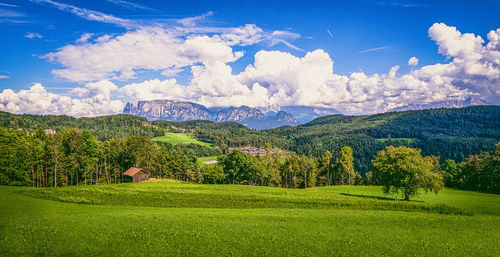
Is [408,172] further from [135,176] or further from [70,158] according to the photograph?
[70,158]

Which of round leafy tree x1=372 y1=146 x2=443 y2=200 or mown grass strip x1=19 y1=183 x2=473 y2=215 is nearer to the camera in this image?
mown grass strip x1=19 y1=183 x2=473 y2=215

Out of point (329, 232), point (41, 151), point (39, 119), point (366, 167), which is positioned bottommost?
point (366, 167)

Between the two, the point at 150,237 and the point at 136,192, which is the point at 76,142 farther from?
the point at 150,237

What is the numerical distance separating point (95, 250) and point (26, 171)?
66.2 metres

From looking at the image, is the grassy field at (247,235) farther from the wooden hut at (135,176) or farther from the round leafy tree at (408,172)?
the wooden hut at (135,176)

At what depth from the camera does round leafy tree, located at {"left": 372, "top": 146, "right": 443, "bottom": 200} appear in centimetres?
4253

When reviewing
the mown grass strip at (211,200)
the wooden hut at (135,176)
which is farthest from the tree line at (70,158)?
the mown grass strip at (211,200)

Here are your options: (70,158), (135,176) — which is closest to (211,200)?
(135,176)

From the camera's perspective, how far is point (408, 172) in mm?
43000

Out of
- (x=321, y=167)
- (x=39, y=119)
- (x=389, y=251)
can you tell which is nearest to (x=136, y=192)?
(x=389, y=251)

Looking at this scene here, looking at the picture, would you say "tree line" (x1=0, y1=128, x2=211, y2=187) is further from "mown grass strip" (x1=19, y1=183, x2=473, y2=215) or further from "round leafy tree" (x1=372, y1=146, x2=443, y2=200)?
"round leafy tree" (x1=372, y1=146, x2=443, y2=200)

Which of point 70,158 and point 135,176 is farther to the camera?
point 135,176

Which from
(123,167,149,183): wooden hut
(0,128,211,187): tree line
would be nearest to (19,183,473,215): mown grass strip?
(0,128,211,187): tree line

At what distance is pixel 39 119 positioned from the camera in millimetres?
199125
